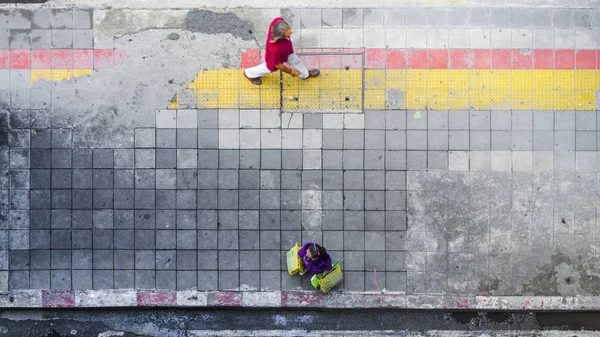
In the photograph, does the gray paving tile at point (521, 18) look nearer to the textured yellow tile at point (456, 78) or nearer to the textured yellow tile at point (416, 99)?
the textured yellow tile at point (456, 78)

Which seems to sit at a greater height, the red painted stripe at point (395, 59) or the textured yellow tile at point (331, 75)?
the red painted stripe at point (395, 59)

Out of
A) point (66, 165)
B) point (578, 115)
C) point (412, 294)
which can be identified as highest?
point (578, 115)

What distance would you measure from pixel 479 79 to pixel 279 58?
307 cm

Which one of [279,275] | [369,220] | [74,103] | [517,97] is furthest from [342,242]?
[74,103]

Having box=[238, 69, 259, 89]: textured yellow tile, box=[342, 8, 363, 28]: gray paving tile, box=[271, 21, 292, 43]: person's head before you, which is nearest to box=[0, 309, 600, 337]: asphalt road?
box=[238, 69, 259, 89]: textured yellow tile

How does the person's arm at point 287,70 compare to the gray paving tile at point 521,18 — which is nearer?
the person's arm at point 287,70

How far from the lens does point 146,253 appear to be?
25.4 ft

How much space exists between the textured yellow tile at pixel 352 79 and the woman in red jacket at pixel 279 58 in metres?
0.42

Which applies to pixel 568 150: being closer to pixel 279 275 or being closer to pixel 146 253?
pixel 279 275

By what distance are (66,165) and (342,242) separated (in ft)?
14.1

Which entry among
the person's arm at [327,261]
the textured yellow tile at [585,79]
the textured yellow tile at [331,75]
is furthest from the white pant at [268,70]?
the textured yellow tile at [585,79]

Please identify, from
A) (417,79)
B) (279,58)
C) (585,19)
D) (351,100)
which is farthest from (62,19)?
Answer: (585,19)

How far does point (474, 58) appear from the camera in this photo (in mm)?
7793

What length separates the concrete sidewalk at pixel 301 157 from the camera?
7.71 metres
